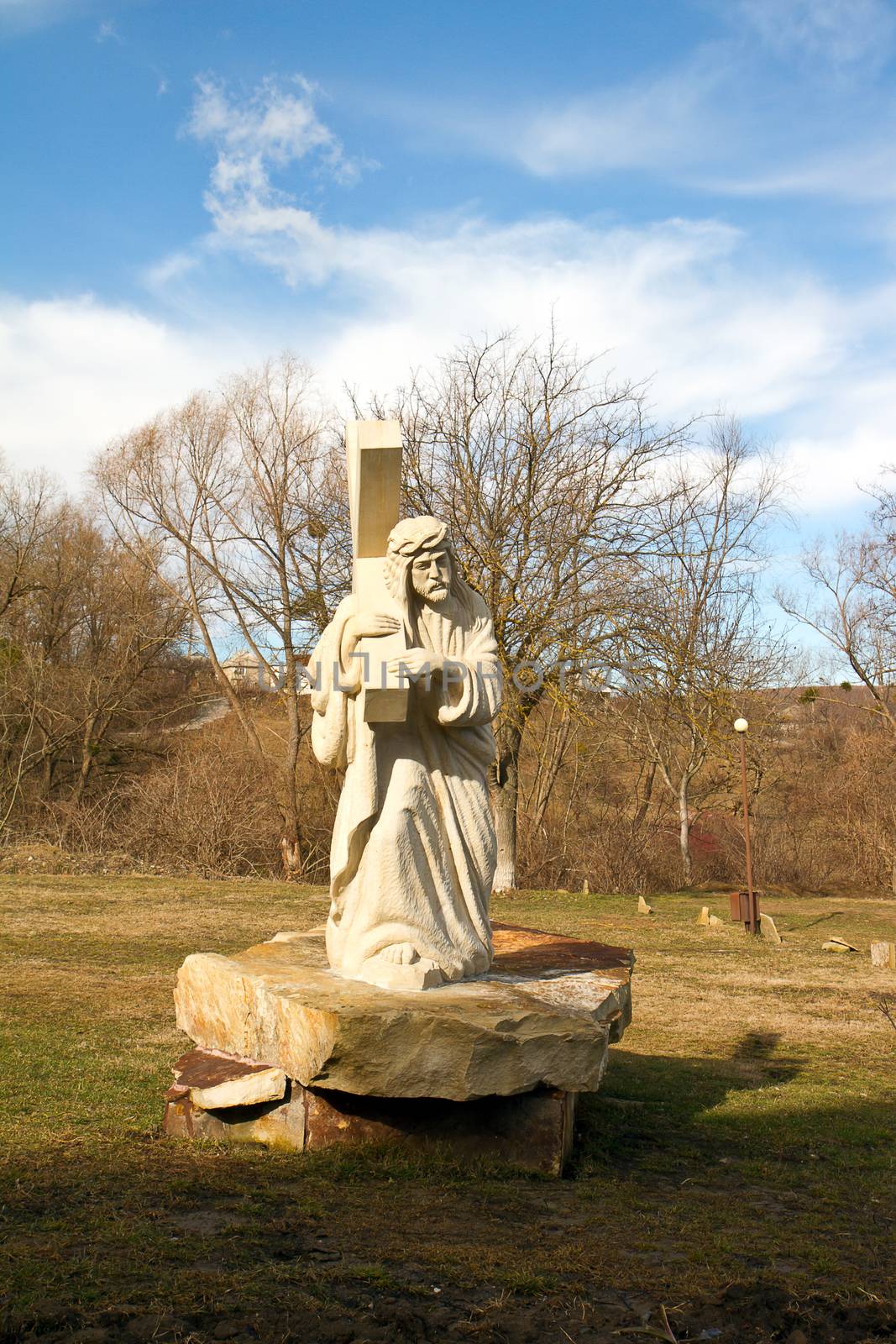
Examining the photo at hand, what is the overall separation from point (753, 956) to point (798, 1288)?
27.9 feet

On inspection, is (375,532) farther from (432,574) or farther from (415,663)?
(415,663)

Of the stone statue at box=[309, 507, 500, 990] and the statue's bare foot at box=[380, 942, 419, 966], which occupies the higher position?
the stone statue at box=[309, 507, 500, 990]

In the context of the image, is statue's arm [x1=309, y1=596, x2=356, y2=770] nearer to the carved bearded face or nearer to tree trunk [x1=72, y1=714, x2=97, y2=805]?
the carved bearded face

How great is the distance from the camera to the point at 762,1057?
269 inches

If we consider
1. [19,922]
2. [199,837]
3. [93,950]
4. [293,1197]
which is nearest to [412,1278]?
[293,1197]

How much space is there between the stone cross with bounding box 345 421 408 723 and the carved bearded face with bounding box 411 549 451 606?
6.0 inches

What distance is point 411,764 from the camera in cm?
499

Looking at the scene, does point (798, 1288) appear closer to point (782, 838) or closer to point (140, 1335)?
point (140, 1335)

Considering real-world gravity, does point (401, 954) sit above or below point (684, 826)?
above

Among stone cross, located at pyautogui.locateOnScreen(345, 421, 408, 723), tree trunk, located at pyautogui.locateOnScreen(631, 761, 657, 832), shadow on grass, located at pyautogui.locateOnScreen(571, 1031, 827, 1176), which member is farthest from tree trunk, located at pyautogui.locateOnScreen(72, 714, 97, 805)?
stone cross, located at pyautogui.locateOnScreen(345, 421, 408, 723)

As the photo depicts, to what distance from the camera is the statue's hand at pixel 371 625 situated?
494 centimetres

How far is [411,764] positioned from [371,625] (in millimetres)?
647

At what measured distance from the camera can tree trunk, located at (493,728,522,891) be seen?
1675 cm

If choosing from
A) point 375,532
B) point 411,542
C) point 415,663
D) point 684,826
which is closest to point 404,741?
point 415,663
